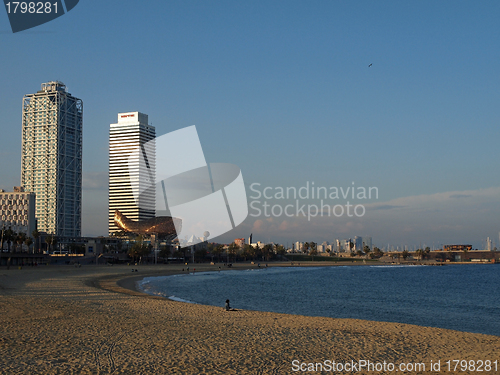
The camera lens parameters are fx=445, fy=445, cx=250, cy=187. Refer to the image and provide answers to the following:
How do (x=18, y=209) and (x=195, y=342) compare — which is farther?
(x=18, y=209)

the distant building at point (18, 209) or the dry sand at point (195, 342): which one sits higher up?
the distant building at point (18, 209)

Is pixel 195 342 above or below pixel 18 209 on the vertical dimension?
below

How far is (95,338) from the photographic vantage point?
17.4m

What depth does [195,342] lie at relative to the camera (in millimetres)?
17422

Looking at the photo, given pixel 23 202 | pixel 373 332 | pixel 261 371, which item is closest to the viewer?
pixel 261 371

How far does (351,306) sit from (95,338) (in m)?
24.9

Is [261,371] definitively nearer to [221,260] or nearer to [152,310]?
[152,310]

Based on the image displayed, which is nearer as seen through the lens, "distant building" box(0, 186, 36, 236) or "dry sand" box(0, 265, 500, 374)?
"dry sand" box(0, 265, 500, 374)

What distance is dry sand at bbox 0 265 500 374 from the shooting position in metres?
13.7

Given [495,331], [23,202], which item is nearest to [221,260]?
[23,202]

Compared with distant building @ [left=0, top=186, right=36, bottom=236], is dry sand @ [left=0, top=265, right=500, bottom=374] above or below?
below

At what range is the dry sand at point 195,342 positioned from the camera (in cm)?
1368

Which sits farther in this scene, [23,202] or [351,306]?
[23,202]

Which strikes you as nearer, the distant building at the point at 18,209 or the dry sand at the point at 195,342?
the dry sand at the point at 195,342
